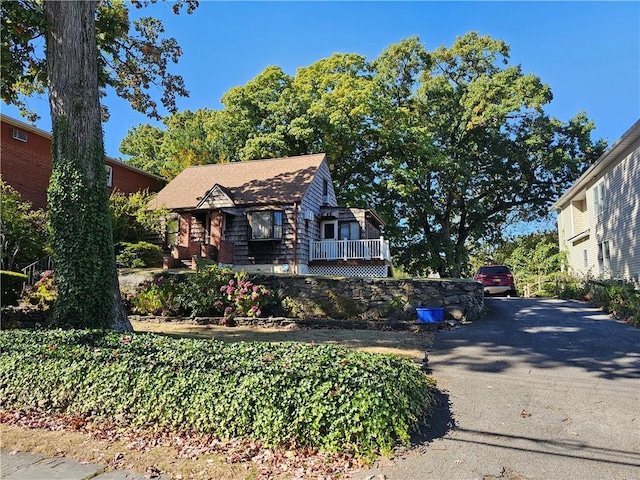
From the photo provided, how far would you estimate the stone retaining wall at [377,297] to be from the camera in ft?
38.3

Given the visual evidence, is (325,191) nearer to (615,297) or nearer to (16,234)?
(16,234)

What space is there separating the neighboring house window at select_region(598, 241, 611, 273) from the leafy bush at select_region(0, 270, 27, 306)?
21.4m

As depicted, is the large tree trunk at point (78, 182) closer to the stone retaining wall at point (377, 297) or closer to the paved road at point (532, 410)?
the stone retaining wall at point (377, 297)

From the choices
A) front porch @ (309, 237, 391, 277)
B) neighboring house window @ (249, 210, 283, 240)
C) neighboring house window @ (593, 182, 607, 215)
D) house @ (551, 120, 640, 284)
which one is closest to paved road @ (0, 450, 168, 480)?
neighboring house window @ (249, 210, 283, 240)

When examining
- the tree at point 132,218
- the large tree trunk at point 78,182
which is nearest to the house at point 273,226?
the tree at point 132,218

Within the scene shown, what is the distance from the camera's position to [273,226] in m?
19.5

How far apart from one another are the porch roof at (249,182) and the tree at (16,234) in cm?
583

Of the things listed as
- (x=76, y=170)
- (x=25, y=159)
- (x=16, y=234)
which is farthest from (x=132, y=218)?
(x=76, y=170)

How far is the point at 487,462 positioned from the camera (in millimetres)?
3652

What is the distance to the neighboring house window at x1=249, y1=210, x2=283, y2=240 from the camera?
19.5 meters

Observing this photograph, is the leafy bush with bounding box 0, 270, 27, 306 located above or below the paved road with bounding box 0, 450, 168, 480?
above

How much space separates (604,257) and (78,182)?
20.2m

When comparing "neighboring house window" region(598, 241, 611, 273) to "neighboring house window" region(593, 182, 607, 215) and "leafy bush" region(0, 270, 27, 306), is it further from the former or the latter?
"leafy bush" region(0, 270, 27, 306)

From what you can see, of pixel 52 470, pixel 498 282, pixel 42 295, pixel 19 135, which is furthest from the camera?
pixel 498 282
